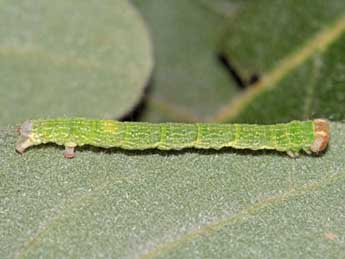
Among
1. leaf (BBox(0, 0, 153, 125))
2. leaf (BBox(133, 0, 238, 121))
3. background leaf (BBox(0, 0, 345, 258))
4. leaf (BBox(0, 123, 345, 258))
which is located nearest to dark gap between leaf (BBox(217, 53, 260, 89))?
leaf (BBox(133, 0, 238, 121))

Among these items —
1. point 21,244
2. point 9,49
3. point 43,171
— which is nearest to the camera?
point 21,244

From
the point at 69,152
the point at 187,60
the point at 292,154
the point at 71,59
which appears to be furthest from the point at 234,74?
the point at 69,152

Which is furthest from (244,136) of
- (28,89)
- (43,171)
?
(28,89)

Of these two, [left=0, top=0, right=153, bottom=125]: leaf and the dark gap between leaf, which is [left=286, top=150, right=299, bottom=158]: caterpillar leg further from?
the dark gap between leaf

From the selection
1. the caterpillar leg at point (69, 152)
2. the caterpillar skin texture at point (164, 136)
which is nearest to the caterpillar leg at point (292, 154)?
the caterpillar skin texture at point (164, 136)

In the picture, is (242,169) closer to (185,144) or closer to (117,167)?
(185,144)

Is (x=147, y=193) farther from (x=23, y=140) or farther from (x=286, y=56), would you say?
(x=286, y=56)
